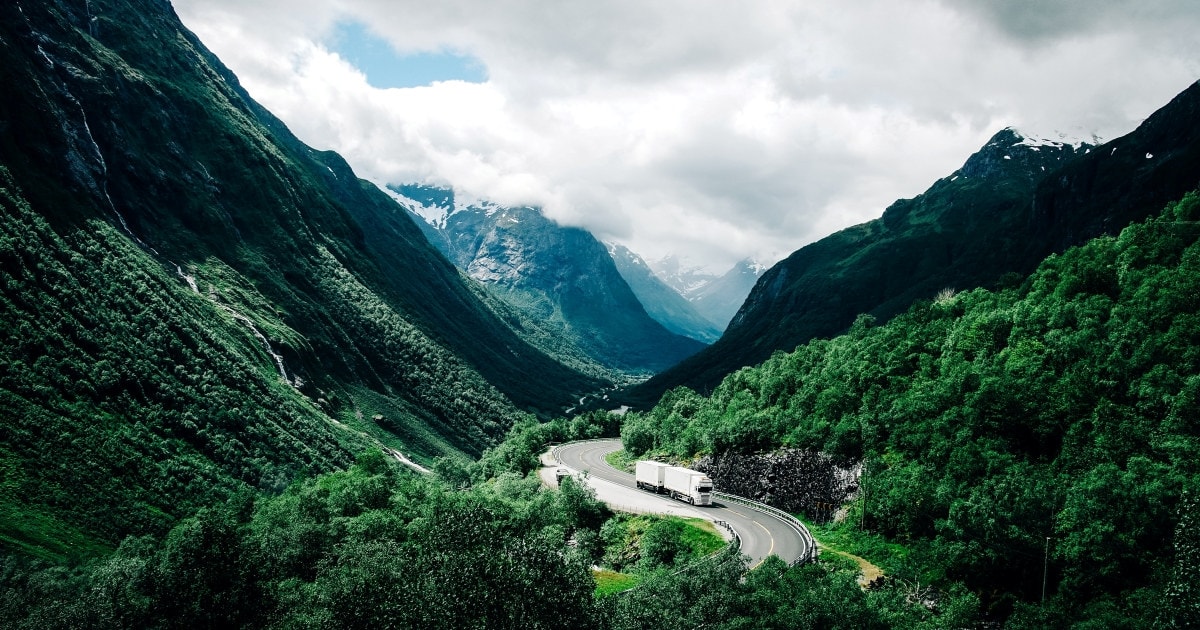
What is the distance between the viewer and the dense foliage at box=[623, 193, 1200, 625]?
47.2m

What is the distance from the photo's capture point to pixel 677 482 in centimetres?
7962

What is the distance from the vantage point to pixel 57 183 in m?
176

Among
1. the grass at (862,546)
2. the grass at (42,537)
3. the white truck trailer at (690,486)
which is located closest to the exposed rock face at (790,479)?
the grass at (862,546)

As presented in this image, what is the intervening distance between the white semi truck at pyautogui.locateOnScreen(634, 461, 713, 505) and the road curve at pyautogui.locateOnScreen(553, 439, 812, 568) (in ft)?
3.57

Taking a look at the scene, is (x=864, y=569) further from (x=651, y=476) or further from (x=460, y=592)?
(x=460, y=592)

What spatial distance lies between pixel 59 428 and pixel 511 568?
123997 millimetres

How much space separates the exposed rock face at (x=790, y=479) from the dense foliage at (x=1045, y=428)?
245 cm

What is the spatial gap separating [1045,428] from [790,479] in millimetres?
27483

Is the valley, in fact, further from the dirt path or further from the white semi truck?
the white semi truck

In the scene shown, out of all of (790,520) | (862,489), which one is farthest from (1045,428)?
(790,520)

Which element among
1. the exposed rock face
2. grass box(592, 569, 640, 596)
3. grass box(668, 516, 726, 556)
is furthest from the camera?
the exposed rock face

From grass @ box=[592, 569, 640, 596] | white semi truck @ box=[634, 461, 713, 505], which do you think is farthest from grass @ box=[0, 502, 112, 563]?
white semi truck @ box=[634, 461, 713, 505]

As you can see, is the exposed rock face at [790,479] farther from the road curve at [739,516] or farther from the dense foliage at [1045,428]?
the road curve at [739,516]

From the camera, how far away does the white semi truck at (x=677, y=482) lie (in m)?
76.1
